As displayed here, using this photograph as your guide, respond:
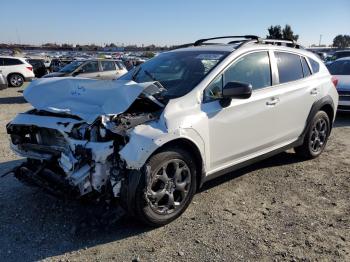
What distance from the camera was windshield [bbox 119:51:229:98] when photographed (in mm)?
4348

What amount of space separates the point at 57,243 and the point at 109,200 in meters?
0.65

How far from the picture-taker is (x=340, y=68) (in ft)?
37.4

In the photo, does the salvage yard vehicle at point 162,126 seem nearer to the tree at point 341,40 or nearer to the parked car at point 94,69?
the parked car at point 94,69

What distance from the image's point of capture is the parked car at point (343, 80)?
9992 millimetres

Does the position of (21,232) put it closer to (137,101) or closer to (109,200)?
(109,200)

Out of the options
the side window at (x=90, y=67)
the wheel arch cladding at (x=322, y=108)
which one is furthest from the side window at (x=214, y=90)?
the side window at (x=90, y=67)

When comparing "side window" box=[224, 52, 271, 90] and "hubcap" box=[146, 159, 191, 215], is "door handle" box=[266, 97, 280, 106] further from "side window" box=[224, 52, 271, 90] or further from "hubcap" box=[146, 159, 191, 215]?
"hubcap" box=[146, 159, 191, 215]

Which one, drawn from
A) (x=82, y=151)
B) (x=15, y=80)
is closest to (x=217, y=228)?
(x=82, y=151)

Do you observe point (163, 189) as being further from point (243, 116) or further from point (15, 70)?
point (15, 70)

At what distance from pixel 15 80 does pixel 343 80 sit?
16.6 metres

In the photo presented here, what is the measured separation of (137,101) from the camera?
4.01 metres

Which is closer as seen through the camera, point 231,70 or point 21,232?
point 21,232

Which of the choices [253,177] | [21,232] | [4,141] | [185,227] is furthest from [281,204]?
[4,141]

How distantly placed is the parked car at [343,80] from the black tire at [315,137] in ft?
13.6
